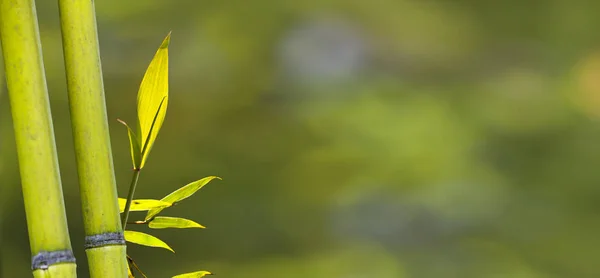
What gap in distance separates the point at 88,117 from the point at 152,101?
7 centimetres

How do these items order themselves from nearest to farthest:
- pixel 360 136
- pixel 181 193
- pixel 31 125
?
pixel 31 125
pixel 181 193
pixel 360 136

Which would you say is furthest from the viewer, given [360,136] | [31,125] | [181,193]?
[360,136]

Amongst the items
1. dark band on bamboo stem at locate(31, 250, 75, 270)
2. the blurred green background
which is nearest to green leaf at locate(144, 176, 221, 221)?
dark band on bamboo stem at locate(31, 250, 75, 270)

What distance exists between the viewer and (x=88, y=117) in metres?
0.29

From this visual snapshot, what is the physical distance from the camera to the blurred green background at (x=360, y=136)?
0.82 meters

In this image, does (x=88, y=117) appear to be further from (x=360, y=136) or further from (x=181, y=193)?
(x=360, y=136)

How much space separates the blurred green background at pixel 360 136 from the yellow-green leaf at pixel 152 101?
49 centimetres

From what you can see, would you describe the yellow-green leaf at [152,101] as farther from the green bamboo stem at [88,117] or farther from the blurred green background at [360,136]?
the blurred green background at [360,136]

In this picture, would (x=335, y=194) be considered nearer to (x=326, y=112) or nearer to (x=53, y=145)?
(x=326, y=112)

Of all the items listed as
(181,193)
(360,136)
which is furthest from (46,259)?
(360,136)

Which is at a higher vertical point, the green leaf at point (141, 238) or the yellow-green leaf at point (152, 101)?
the yellow-green leaf at point (152, 101)

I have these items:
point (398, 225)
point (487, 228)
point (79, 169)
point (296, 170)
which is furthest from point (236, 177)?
point (79, 169)

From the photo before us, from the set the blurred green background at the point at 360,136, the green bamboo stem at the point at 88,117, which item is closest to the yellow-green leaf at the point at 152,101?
the green bamboo stem at the point at 88,117

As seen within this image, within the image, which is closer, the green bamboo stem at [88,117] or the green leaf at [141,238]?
the green bamboo stem at [88,117]
